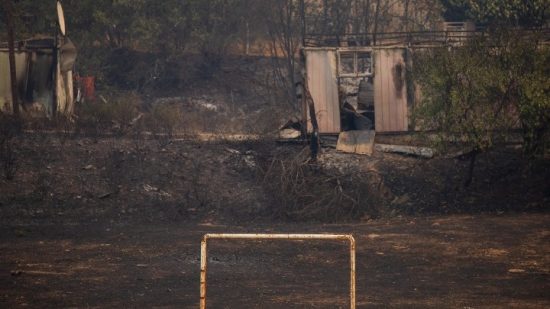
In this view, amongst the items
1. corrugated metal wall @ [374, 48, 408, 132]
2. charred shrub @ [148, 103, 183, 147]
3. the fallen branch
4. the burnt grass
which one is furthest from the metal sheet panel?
the fallen branch

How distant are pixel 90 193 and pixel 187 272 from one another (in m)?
6.34

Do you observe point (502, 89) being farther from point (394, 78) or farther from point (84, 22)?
point (84, 22)

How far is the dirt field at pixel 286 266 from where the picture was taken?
893cm

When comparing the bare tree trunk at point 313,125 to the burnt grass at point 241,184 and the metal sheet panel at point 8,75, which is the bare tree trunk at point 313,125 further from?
the metal sheet panel at point 8,75

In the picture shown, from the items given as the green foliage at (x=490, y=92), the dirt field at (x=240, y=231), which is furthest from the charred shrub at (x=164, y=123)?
the green foliage at (x=490, y=92)

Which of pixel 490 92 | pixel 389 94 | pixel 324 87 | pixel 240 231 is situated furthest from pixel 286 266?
pixel 389 94

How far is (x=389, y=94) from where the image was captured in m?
19.4

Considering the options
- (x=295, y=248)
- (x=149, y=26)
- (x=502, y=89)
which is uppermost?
(x=149, y=26)

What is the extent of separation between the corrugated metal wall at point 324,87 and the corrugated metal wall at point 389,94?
1146 mm

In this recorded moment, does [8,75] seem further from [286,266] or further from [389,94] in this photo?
[286,266]

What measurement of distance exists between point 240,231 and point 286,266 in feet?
9.86

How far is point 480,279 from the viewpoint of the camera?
32.5 ft

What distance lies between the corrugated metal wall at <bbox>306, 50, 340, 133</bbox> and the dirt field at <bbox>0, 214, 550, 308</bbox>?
4.77 metres

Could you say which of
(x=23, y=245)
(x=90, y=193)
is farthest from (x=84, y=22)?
(x=23, y=245)
